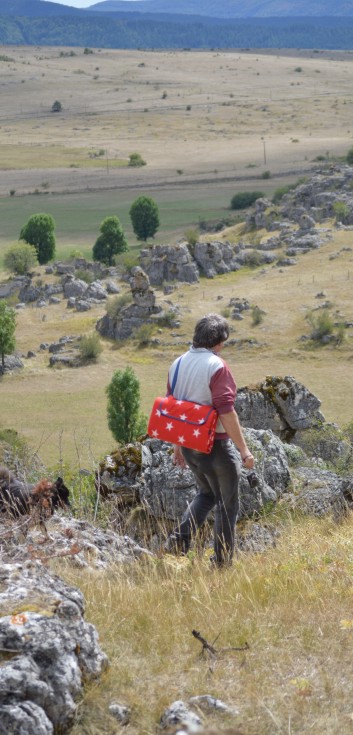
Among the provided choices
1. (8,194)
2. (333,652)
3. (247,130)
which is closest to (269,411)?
(333,652)

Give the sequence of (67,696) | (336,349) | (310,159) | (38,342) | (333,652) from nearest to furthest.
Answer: (67,696)
(333,652)
(336,349)
(38,342)
(310,159)

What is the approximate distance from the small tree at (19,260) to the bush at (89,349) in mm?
24186

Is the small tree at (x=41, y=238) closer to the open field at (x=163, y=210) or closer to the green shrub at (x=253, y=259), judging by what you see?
the open field at (x=163, y=210)

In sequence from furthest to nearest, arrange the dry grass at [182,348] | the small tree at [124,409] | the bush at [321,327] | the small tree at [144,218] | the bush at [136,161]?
the bush at [136,161], the small tree at [144,218], the bush at [321,327], the dry grass at [182,348], the small tree at [124,409]

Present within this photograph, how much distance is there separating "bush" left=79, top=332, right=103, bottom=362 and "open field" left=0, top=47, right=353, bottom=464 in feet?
2.20

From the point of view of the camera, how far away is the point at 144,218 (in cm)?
9081

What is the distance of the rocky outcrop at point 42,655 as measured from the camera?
4293 mm

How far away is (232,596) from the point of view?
617 cm

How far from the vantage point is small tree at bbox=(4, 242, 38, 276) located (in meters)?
75.2

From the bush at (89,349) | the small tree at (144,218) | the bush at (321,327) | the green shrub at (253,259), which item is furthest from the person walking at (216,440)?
the small tree at (144,218)

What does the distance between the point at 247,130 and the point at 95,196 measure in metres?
63.1

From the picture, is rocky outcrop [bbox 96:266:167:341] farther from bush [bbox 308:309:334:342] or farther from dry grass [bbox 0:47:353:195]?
dry grass [bbox 0:47:353:195]

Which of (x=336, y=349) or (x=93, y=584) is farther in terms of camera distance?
(x=336, y=349)

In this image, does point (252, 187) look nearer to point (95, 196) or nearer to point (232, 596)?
point (95, 196)
